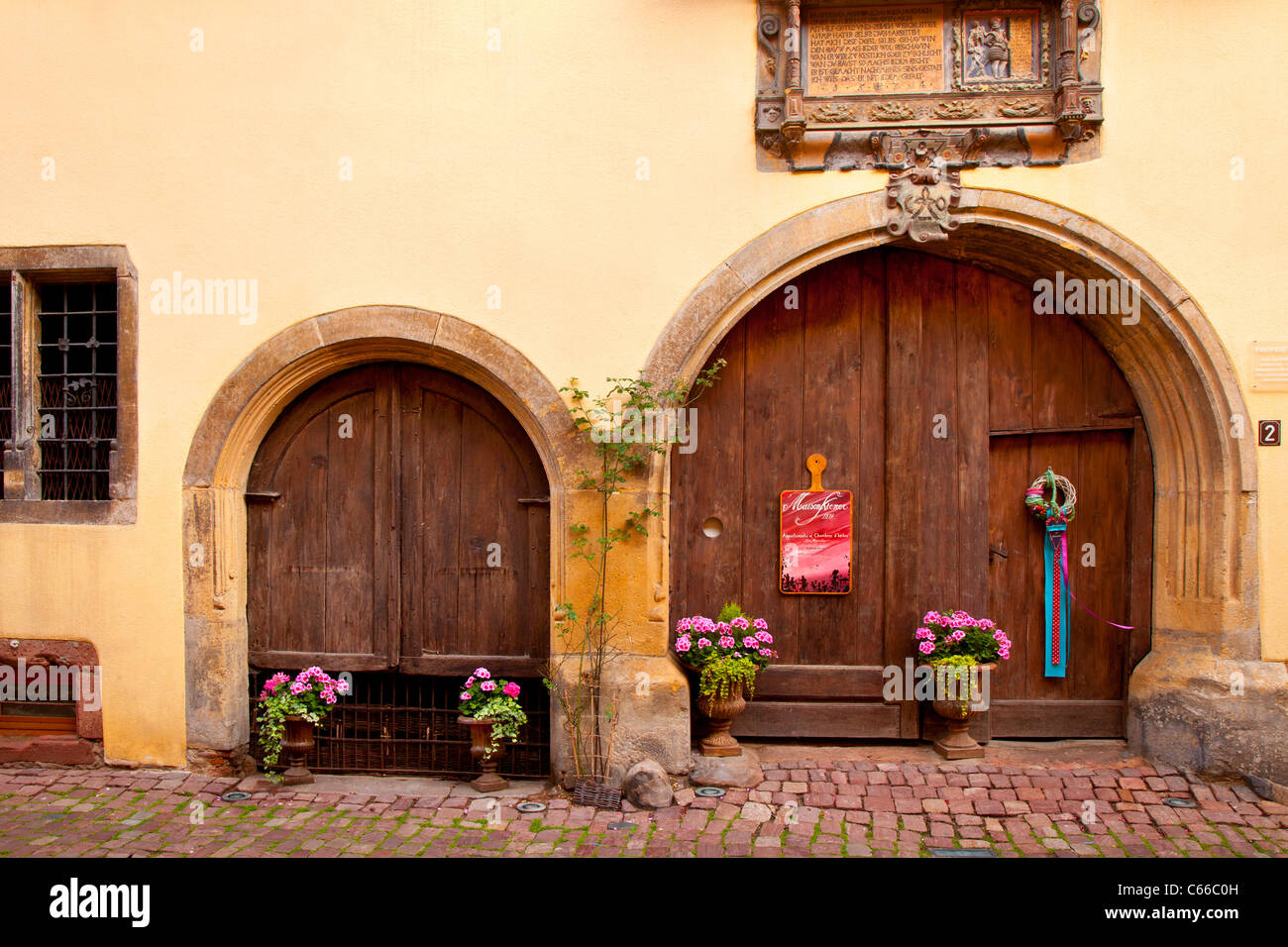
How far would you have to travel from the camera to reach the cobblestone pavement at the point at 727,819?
12.5ft

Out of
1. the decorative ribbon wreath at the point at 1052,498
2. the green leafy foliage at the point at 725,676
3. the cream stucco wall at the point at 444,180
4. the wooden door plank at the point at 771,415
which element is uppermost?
the cream stucco wall at the point at 444,180

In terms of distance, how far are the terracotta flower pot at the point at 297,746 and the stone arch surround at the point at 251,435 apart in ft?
1.04

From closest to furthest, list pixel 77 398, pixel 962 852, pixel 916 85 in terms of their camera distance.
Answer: pixel 962 852
pixel 916 85
pixel 77 398

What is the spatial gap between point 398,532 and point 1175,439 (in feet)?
14.4

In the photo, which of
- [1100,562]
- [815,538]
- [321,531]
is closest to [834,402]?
[815,538]

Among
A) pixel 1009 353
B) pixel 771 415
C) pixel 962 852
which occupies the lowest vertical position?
pixel 962 852

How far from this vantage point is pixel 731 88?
448 cm

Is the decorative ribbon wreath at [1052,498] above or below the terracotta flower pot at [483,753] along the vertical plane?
above

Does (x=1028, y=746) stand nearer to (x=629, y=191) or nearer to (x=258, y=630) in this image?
(x=629, y=191)

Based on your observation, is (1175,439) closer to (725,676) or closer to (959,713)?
(959,713)

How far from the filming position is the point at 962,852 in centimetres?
375

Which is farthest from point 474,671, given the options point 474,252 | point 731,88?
point 731,88

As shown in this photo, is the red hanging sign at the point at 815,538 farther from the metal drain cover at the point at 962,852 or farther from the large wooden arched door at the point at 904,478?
the metal drain cover at the point at 962,852

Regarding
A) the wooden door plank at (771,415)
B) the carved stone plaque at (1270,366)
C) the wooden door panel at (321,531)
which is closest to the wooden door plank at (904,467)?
the wooden door plank at (771,415)
